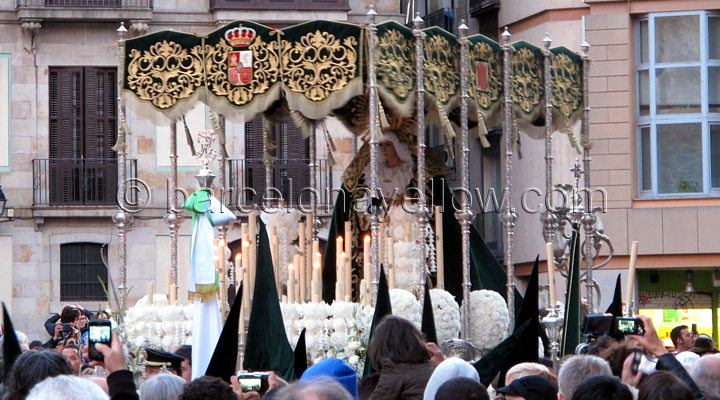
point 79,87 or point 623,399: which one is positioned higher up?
point 79,87

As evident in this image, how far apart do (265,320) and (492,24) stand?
15780mm

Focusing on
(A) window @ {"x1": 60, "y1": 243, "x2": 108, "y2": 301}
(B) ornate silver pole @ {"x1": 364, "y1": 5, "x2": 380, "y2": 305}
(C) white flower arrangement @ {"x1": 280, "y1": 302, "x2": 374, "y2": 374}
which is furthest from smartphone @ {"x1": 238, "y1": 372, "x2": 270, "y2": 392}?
(A) window @ {"x1": 60, "y1": 243, "x2": 108, "y2": 301}

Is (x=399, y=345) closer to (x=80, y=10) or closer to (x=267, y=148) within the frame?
(x=267, y=148)

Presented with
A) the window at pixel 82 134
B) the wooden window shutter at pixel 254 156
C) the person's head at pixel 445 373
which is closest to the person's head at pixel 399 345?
the person's head at pixel 445 373

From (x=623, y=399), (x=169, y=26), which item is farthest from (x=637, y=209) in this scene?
(x=623, y=399)

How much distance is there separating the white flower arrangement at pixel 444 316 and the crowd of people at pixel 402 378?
3.13 meters

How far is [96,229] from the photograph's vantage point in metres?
26.4

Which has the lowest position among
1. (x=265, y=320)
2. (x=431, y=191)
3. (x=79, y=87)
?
(x=265, y=320)

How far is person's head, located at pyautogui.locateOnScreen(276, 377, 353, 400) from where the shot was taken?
17.3ft

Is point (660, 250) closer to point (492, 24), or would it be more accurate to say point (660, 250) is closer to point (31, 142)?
point (492, 24)

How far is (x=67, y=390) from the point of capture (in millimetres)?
5848

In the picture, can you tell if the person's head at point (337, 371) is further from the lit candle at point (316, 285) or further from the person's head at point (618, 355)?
the lit candle at point (316, 285)

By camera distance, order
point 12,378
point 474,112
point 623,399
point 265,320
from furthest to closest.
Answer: point 474,112 < point 265,320 < point 12,378 < point 623,399

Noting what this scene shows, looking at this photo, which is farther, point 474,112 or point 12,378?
point 474,112
